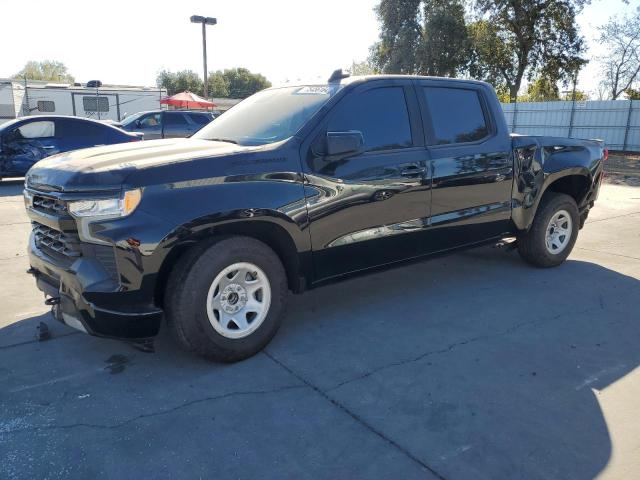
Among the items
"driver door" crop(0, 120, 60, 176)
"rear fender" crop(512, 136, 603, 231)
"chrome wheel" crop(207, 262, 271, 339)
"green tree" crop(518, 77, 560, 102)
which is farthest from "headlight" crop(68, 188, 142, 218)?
"green tree" crop(518, 77, 560, 102)

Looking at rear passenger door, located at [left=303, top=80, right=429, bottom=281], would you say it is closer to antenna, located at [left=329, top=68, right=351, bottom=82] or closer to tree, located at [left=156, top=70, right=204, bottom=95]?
antenna, located at [left=329, top=68, right=351, bottom=82]

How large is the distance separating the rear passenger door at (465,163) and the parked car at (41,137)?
852 centimetres

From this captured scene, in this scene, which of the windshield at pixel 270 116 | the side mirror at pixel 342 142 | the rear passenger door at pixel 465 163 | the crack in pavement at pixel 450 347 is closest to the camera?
the crack in pavement at pixel 450 347

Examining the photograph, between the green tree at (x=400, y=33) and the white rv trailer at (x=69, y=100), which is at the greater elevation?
the green tree at (x=400, y=33)

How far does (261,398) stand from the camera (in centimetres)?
318

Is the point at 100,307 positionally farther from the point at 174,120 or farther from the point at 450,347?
the point at 174,120

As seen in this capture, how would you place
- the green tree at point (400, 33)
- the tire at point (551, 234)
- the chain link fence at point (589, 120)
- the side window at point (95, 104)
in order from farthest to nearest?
the green tree at point (400, 33) → the side window at point (95, 104) → the chain link fence at point (589, 120) → the tire at point (551, 234)

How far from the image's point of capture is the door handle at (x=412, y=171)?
425 centimetres

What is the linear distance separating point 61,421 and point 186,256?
1129 millimetres

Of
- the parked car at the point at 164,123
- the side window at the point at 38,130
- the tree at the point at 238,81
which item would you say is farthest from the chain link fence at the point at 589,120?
the tree at the point at 238,81

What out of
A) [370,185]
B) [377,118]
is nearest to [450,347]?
[370,185]

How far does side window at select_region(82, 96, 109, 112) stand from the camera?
24.0 metres

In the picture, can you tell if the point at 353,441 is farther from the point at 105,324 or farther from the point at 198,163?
the point at 198,163

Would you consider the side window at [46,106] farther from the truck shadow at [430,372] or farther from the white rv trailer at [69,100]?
the truck shadow at [430,372]
